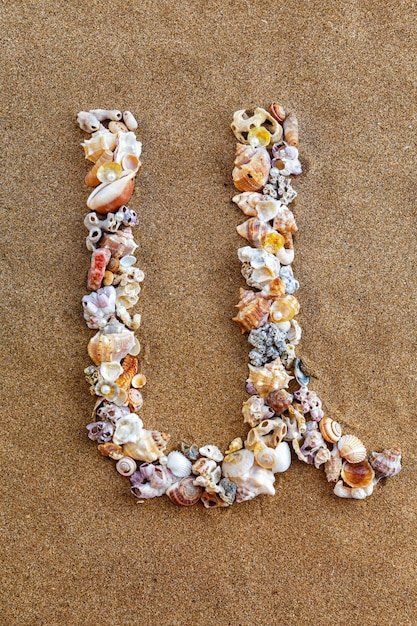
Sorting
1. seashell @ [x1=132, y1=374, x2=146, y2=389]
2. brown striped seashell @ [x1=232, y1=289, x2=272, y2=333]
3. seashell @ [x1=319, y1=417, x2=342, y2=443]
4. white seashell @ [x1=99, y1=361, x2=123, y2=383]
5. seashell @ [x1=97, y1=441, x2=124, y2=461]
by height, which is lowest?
seashell @ [x1=97, y1=441, x2=124, y2=461]

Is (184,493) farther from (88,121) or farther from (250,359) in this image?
(88,121)

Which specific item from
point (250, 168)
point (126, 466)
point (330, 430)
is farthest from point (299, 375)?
point (250, 168)

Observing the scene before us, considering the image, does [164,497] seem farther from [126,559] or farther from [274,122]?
[274,122]

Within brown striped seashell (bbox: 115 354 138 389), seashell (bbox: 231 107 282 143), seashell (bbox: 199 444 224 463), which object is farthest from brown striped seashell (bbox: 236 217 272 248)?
seashell (bbox: 199 444 224 463)

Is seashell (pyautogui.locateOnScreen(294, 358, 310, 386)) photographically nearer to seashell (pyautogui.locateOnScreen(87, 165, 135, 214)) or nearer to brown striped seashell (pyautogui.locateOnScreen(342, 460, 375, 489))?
brown striped seashell (pyautogui.locateOnScreen(342, 460, 375, 489))

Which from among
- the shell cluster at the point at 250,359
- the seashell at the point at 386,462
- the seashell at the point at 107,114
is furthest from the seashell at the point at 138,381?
the seashell at the point at 107,114

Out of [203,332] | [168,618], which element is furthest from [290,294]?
[168,618]

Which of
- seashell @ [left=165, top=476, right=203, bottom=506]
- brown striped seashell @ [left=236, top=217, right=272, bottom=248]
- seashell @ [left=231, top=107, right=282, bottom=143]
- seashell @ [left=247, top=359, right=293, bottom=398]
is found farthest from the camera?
seashell @ [left=231, top=107, right=282, bottom=143]
